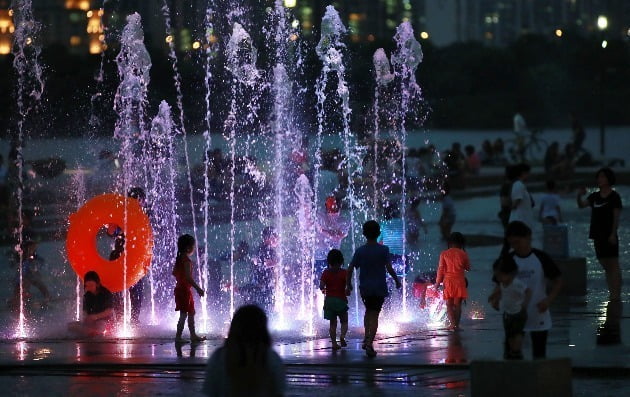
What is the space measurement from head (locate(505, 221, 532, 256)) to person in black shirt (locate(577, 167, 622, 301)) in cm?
545

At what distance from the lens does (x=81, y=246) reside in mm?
15469

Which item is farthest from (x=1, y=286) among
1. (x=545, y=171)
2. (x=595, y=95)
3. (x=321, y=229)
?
(x=595, y=95)

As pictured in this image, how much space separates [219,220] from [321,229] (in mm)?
12553

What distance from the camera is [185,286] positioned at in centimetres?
1334

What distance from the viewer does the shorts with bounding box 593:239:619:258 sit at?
14.8m

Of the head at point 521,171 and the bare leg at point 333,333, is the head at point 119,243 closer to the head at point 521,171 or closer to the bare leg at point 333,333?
the bare leg at point 333,333

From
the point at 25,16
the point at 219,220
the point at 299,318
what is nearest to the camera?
the point at 299,318

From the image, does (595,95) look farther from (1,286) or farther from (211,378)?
(211,378)

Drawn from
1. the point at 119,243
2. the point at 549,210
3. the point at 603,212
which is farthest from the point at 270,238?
the point at 549,210

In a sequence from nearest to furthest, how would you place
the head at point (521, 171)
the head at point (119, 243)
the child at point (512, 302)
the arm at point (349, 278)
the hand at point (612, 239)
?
the child at point (512, 302) → the arm at point (349, 278) → the head at point (521, 171) → the hand at point (612, 239) → the head at point (119, 243)

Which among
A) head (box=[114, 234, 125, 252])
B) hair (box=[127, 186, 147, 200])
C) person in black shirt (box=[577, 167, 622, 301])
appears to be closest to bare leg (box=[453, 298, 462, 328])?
person in black shirt (box=[577, 167, 622, 301])

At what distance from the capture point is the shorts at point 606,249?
1481 centimetres

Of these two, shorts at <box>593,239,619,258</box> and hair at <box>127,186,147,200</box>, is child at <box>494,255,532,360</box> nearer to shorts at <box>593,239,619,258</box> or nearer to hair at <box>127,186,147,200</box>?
shorts at <box>593,239,619,258</box>

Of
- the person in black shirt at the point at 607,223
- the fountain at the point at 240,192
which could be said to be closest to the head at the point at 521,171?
the person in black shirt at the point at 607,223
